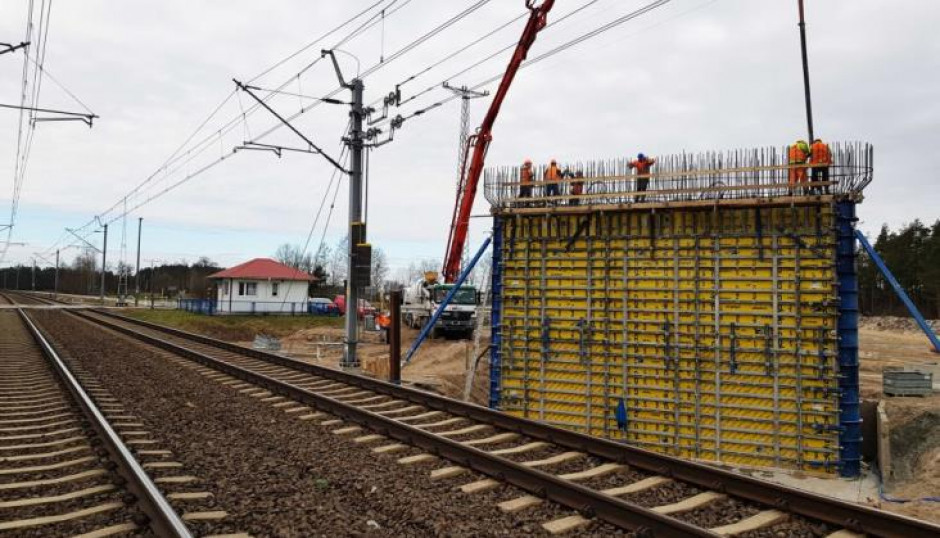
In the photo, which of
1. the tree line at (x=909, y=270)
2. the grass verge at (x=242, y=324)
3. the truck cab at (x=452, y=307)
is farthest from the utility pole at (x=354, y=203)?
the tree line at (x=909, y=270)

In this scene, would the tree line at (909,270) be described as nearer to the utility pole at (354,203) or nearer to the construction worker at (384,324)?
the construction worker at (384,324)

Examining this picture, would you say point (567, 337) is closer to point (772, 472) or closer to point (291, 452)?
point (772, 472)

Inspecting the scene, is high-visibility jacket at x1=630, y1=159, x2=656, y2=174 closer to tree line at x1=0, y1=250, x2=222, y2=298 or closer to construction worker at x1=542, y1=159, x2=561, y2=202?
construction worker at x1=542, y1=159, x2=561, y2=202

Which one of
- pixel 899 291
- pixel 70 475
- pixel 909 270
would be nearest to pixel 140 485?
pixel 70 475

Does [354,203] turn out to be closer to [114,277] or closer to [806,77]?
[806,77]

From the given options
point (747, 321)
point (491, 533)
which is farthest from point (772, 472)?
point (491, 533)

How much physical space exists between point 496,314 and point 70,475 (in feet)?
25.0

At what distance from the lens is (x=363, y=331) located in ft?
110

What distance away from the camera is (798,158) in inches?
404

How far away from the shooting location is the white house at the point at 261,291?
4766 cm

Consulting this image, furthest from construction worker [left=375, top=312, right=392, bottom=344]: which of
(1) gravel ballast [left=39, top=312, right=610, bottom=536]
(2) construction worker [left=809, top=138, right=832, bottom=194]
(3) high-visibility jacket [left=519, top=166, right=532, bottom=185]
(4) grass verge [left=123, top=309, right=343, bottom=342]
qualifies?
(2) construction worker [left=809, top=138, right=832, bottom=194]

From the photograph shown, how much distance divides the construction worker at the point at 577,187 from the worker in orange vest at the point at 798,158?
3388 millimetres

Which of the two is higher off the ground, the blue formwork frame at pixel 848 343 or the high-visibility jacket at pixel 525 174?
the high-visibility jacket at pixel 525 174

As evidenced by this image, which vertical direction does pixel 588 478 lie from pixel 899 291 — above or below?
below
